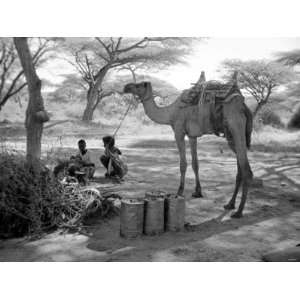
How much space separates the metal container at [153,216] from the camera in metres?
3.54

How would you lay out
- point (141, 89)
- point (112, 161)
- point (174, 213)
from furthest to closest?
1. point (112, 161)
2. point (141, 89)
3. point (174, 213)

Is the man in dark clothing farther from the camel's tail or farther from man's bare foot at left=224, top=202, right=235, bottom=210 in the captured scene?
the camel's tail

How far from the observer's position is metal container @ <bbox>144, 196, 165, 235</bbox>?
3541mm

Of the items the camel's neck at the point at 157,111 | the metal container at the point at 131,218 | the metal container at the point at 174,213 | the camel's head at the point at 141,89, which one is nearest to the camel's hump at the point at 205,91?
the camel's neck at the point at 157,111

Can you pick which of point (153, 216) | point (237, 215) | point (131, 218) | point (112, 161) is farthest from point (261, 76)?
point (131, 218)

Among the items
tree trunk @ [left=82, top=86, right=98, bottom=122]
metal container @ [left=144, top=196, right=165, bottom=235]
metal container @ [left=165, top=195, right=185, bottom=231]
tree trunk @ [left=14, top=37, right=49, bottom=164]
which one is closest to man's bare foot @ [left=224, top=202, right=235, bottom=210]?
metal container @ [left=165, top=195, right=185, bottom=231]

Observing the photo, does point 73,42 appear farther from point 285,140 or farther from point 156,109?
point 156,109

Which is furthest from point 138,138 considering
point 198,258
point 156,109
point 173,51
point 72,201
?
point 198,258

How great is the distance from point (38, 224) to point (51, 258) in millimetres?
554

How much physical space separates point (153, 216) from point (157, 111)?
5.85 feet

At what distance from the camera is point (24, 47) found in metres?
4.75

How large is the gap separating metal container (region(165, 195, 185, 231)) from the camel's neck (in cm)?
153

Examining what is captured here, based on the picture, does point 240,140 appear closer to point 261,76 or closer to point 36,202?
point 36,202

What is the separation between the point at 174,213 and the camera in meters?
3.62
